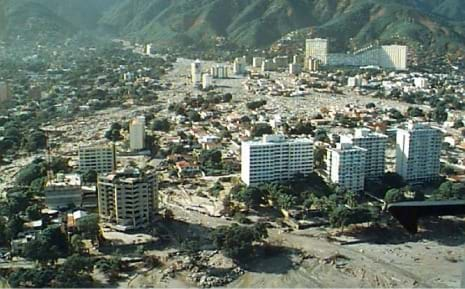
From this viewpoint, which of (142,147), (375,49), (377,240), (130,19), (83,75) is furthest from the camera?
(130,19)

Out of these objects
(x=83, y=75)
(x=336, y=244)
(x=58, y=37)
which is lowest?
(x=336, y=244)

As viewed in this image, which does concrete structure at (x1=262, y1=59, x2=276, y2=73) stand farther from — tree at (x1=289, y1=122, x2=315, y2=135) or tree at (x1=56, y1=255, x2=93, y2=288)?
tree at (x1=56, y1=255, x2=93, y2=288)

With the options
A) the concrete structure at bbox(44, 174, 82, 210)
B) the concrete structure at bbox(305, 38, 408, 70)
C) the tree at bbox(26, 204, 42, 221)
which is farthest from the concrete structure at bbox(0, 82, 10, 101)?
the concrete structure at bbox(305, 38, 408, 70)

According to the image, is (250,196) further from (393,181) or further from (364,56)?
(364,56)

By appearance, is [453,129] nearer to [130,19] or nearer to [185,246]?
[185,246]

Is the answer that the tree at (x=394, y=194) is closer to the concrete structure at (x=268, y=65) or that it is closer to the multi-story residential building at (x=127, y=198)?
the multi-story residential building at (x=127, y=198)

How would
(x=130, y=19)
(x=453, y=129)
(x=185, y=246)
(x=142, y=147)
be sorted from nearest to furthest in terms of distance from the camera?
(x=185, y=246)
(x=142, y=147)
(x=453, y=129)
(x=130, y=19)

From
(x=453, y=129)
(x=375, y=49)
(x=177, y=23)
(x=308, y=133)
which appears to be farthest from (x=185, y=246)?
(x=177, y=23)
